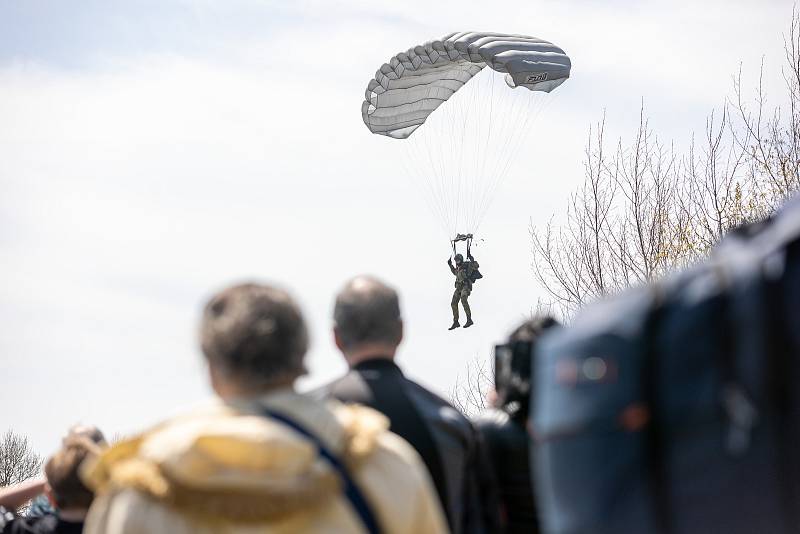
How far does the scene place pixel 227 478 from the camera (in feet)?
6.92

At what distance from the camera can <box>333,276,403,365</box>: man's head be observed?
368 centimetres

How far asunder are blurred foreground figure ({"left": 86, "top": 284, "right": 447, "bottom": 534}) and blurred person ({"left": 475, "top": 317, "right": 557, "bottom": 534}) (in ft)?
5.00

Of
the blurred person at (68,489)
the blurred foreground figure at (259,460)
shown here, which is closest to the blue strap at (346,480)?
the blurred foreground figure at (259,460)

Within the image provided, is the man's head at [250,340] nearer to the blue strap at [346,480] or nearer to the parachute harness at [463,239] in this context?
the blue strap at [346,480]

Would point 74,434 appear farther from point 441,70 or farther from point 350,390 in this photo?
point 441,70

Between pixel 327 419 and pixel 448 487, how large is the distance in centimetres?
152

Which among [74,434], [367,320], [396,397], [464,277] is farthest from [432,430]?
[464,277]

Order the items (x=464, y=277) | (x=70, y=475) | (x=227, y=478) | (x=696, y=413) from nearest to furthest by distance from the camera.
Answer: (x=696, y=413), (x=227, y=478), (x=70, y=475), (x=464, y=277)

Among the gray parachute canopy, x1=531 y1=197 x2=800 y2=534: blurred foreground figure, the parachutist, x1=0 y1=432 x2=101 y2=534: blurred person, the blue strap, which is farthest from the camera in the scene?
the parachutist

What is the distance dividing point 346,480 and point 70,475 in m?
1.68

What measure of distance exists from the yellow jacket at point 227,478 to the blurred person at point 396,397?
4.66ft

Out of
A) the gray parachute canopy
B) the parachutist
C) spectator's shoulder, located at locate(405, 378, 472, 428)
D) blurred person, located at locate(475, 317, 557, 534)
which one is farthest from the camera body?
the parachutist

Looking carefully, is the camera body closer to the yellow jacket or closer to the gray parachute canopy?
the yellow jacket

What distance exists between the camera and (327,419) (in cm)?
226
